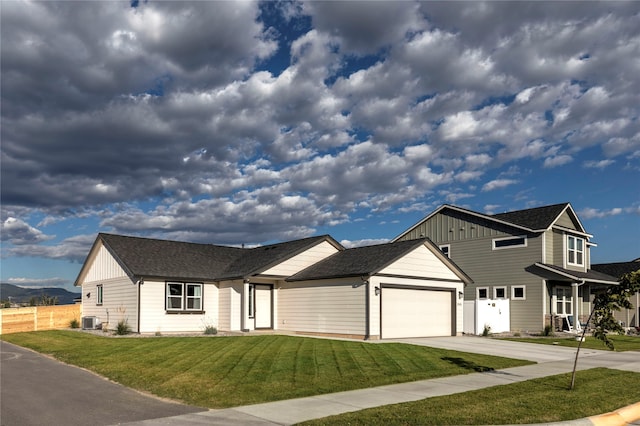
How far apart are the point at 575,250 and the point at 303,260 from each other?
17841 millimetres

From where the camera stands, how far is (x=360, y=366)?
15.2 m

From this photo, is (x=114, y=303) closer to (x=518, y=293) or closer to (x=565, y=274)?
(x=518, y=293)

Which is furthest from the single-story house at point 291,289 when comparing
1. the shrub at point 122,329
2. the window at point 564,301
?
the window at point 564,301

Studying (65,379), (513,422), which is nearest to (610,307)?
(513,422)

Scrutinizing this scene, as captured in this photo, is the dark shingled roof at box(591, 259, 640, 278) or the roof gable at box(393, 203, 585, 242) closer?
the roof gable at box(393, 203, 585, 242)

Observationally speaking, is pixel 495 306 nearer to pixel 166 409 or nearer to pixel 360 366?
pixel 360 366

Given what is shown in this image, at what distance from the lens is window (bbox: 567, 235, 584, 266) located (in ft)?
113

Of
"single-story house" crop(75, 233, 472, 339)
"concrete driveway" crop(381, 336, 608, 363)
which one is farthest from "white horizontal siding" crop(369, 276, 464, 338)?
"concrete driveway" crop(381, 336, 608, 363)

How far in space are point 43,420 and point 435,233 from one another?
31523mm

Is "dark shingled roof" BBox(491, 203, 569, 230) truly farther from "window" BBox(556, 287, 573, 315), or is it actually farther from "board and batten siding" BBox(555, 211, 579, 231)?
"window" BBox(556, 287, 573, 315)

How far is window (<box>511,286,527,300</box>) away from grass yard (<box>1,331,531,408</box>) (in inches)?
597

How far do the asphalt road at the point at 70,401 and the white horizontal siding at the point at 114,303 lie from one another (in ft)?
→ 36.1

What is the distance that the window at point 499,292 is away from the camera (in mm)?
34281

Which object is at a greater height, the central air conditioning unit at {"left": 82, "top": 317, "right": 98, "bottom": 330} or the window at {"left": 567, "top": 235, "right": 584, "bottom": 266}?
the window at {"left": 567, "top": 235, "right": 584, "bottom": 266}
